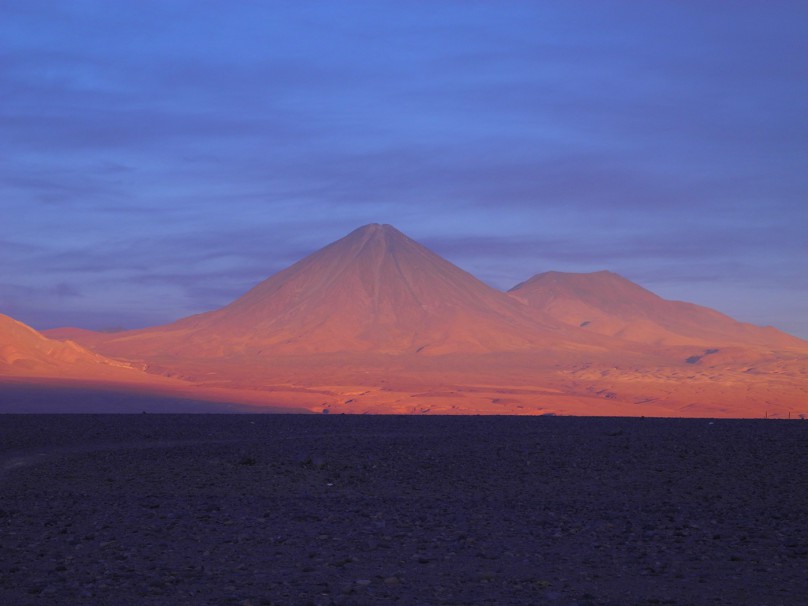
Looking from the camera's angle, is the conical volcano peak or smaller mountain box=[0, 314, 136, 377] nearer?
smaller mountain box=[0, 314, 136, 377]

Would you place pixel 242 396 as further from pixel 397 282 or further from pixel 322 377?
pixel 397 282

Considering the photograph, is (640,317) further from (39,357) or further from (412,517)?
(412,517)

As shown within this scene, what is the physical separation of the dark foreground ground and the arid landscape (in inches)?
1383

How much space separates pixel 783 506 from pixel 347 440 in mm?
9386

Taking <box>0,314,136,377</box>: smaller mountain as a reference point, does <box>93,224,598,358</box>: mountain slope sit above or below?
above

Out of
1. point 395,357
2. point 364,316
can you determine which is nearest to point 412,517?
point 395,357

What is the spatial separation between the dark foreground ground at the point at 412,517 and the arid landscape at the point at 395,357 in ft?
115

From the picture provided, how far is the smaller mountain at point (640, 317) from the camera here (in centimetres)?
16562

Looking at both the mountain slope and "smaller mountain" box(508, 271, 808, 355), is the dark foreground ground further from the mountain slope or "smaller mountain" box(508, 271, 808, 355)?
"smaller mountain" box(508, 271, 808, 355)

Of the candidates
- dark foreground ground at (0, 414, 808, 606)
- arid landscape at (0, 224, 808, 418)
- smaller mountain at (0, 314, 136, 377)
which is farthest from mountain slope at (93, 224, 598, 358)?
dark foreground ground at (0, 414, 808, 606)

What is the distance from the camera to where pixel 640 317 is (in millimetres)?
179000

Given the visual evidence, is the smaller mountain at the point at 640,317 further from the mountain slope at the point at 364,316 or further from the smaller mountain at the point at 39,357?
the smaller mountain at the point at 39,357

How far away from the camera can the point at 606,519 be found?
11.4 metres

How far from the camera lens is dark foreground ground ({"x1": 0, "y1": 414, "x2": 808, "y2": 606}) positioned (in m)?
7.83
